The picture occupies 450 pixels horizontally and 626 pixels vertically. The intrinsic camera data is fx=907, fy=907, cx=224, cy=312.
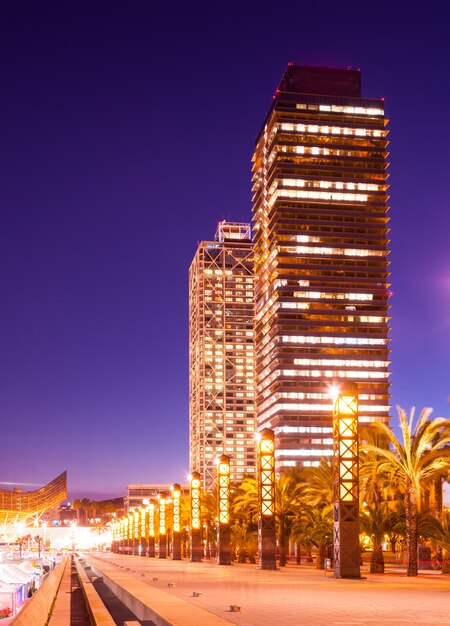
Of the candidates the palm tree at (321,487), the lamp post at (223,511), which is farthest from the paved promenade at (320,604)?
the palm tree at (321,487)

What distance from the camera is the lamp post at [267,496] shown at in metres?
46.4

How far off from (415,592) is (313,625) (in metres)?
12.0

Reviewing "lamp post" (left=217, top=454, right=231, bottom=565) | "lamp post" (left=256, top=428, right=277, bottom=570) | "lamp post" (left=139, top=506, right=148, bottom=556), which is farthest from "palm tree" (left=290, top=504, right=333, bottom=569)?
"lamp post" (left=139, top=506, right=148, bottom=556)

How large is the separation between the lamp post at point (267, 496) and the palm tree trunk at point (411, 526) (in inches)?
301

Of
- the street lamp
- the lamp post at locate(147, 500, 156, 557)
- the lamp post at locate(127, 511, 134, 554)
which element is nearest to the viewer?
the street lamp

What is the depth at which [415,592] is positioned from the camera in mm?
25422

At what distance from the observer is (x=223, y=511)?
5881 cm

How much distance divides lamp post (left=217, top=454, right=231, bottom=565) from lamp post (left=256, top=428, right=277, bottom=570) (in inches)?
404

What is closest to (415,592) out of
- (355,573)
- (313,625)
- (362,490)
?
(355,573)

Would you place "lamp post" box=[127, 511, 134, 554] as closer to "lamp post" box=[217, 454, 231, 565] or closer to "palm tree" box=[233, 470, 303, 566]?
"palm tree" box=[233, 470, 303, 566]

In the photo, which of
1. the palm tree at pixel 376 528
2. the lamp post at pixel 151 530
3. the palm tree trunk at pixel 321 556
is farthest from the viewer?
the lamp post at pixel 151 530

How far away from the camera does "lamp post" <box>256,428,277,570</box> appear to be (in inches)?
1827

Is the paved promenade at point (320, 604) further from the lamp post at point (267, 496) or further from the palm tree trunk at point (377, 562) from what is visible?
the lamp post at point (267, 496)

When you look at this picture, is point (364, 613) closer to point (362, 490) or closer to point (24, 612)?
point (24, 612)
